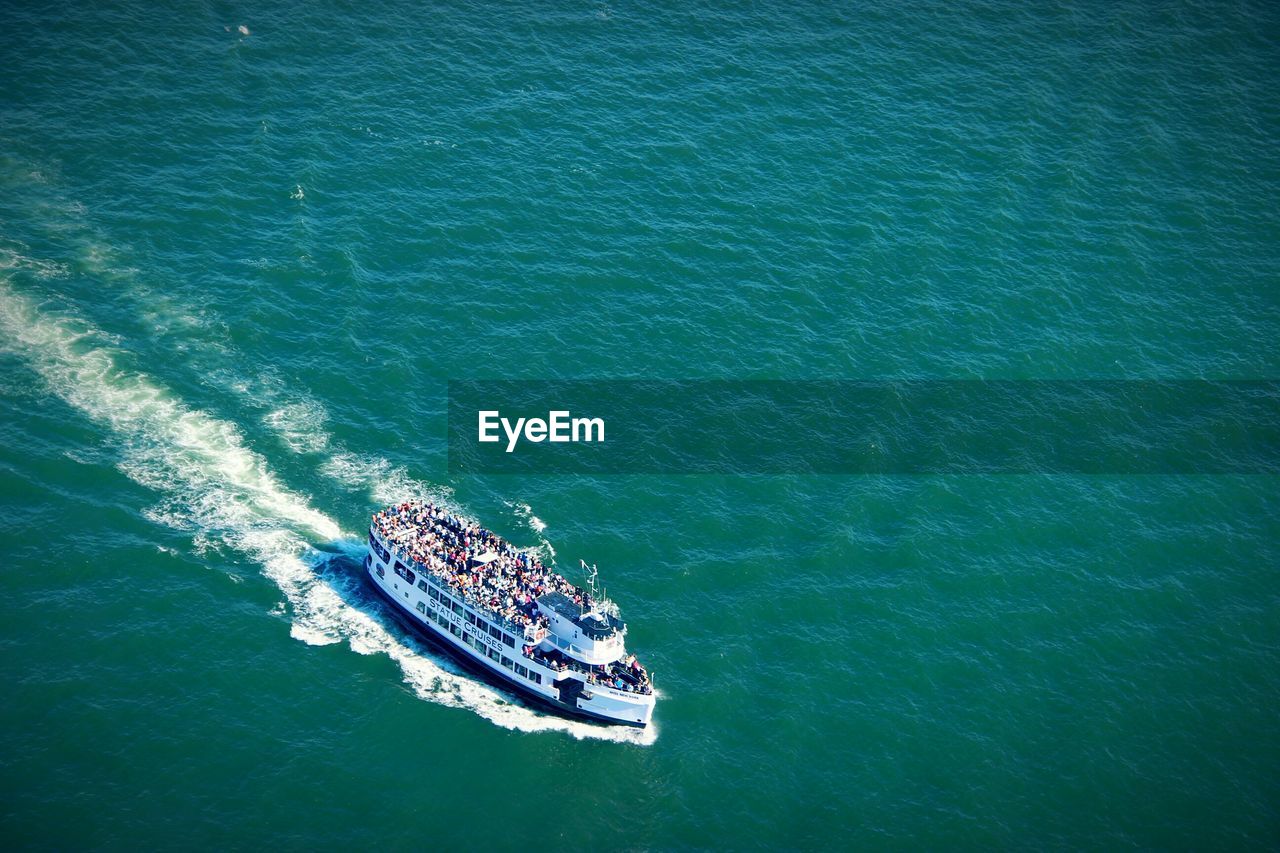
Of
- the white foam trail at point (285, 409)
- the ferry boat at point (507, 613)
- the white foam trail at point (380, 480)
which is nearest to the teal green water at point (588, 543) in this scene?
the white foam trail at point (285, 409)

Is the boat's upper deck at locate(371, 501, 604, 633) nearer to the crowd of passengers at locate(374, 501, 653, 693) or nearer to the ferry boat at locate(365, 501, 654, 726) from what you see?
the crowd of passengers at locate(374, 501, 653, 693)

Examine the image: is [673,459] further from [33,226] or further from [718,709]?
[33,226]

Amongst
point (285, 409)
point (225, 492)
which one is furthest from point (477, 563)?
point (285, 409)

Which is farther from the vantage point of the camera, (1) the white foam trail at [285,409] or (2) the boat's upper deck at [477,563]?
(1) the white foam trail at [285,409]

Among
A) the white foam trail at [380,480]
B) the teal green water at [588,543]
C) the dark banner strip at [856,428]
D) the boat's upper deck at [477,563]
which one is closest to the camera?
the teal green water at [588,543]

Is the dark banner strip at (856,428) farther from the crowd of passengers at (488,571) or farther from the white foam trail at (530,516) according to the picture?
the crowd of passengers at (488,571)

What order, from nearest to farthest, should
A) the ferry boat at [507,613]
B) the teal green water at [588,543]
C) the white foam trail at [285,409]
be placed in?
the teal green water at [588,543]
the ferry boat at [507,613]
the white foam trail at [285,409]

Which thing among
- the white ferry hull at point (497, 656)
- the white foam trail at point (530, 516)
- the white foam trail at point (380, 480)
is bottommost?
the white ferry hull at point (497, 656)
